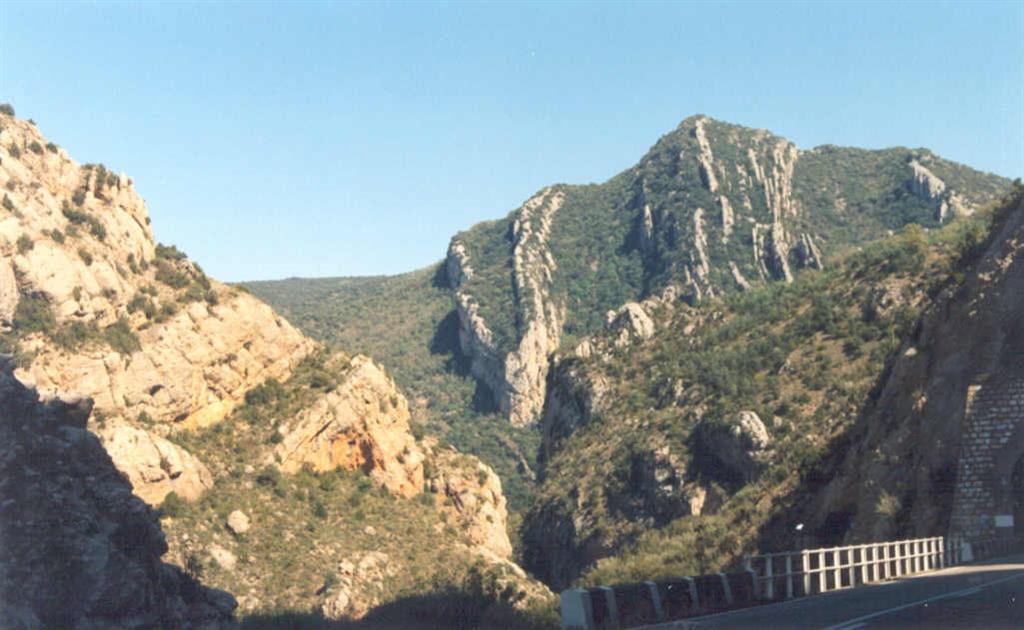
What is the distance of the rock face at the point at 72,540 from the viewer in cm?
2609

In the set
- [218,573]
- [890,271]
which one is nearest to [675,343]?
[890,271]

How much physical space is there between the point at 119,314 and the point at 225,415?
31.5ft

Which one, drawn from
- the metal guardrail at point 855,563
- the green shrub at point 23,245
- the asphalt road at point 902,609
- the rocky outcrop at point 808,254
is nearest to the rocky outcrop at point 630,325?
the rocky outcrop at point 808,254

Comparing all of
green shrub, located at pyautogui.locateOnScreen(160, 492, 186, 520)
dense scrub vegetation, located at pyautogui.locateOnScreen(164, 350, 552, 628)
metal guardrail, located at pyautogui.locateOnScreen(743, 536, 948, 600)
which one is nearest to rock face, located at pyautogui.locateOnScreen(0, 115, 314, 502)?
green shrub, located at pyautogui.locateOnScreen(160, 492, 186, 520)

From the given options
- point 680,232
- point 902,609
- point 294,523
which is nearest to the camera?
point 902,609

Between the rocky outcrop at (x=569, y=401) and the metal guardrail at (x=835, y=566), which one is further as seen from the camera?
the rocky outcrop at (x=569, y=401)

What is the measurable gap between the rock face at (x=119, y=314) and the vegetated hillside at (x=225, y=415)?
0.37 feet

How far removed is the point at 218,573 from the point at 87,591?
26152 mm

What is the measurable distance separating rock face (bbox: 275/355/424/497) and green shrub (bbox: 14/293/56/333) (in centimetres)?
1632

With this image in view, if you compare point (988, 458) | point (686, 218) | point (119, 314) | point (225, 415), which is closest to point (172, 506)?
point (225, 415)

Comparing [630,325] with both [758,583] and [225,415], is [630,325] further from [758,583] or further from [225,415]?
[758,583]

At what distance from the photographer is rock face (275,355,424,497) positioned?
67062mm

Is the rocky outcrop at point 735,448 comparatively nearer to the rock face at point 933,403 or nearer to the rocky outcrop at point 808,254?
the rock face at point 933,403

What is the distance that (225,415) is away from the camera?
2579 inches
